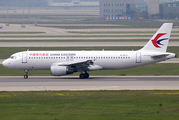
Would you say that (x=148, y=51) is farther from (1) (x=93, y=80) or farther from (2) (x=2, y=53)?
(2) (x=2, y=53)

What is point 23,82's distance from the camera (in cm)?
4019

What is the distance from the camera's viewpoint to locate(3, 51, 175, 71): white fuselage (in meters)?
43.4

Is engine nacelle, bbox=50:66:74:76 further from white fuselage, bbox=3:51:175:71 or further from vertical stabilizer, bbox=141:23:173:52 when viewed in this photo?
vertical stabilizer, bbox=141:23:173:52

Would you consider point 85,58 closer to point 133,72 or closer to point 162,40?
point 133,72
